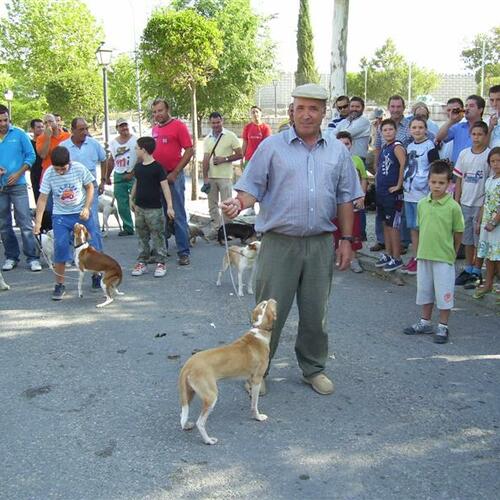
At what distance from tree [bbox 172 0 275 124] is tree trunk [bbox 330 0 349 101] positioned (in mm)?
13058

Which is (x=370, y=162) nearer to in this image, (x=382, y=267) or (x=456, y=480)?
(x=382, y=267)

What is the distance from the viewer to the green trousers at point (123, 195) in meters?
11.0

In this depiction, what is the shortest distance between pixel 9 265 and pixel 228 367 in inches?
235

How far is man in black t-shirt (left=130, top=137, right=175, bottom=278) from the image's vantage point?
8.20m

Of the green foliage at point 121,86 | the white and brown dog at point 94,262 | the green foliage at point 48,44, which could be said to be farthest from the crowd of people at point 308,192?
the green foliage at point 121,86

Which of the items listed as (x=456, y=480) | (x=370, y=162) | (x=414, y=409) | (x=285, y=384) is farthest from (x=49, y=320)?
(x=370, y=162)

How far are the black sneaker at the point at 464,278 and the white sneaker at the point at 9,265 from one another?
607cm

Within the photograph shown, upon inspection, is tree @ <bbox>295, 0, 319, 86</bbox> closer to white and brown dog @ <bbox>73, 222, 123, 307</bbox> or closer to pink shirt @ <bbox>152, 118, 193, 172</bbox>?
pink shirt @ <bbox>152, 118, 193, 172</bbox>

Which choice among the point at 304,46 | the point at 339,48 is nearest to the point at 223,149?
the point at 339,48

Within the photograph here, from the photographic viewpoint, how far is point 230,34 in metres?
25.7

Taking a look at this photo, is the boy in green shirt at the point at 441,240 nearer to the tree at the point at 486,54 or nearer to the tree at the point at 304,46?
the tree at the point at 304,46

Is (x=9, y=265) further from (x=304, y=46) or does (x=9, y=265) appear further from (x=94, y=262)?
(x=304, y=46)

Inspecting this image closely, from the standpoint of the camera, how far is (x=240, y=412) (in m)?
4.36

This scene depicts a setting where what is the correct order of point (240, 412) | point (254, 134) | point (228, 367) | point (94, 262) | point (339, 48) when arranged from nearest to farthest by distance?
point (228, 367) → point (240, 412) → point (94, 262) → point (254, 134) → point (339, 48)
